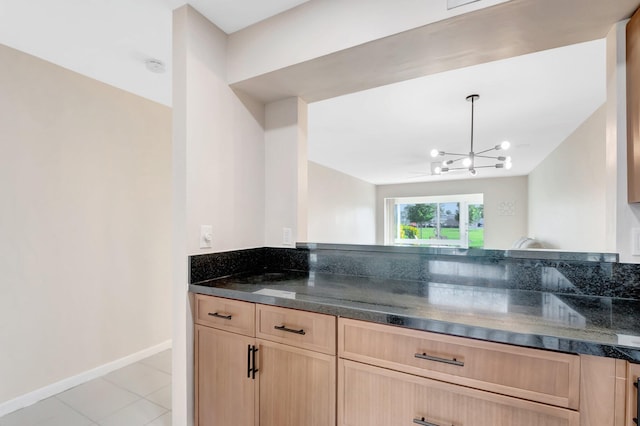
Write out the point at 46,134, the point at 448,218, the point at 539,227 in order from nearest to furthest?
the point at 46,134
the point at 539,227
the point at 448,218

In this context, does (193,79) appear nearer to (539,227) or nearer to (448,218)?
(539,227)

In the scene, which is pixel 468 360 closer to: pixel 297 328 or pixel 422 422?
pixel 422 422

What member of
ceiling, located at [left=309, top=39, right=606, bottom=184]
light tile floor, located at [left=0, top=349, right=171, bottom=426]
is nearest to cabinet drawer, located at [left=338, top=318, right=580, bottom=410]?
light tile floor, located at [left=0, top=349, right=171, bottom=426]

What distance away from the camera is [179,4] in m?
1.53

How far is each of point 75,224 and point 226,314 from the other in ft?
5.26

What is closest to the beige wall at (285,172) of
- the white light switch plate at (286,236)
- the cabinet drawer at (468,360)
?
the white light switch plate at (286,236)

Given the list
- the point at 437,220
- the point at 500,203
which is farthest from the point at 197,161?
the point at 437,220

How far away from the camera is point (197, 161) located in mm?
1572

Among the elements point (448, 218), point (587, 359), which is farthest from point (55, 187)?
point (448, 218)

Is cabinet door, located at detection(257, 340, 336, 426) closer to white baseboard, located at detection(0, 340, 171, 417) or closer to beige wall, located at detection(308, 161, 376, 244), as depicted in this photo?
white baseboard, located at detection(0, 340, 171, 417)

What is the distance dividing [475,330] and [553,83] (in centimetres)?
244

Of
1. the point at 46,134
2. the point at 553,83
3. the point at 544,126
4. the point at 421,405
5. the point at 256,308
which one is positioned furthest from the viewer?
the point at 544,126

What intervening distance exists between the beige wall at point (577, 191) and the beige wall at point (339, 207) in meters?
3.35

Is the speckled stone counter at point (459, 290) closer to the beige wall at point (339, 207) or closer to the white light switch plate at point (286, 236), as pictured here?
the white light switch plate at point (286, 236)
